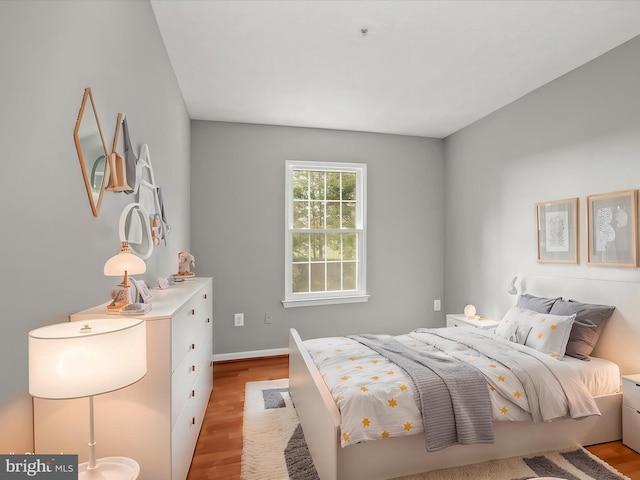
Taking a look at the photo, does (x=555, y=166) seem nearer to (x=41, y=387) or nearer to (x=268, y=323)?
(x=268, y=323)

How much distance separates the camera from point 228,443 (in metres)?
2.32

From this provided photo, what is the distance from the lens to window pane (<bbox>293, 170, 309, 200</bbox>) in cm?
436

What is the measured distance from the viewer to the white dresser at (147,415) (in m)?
1.27

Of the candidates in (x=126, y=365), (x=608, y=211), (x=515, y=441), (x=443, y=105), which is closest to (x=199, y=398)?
(x=126, y=365)

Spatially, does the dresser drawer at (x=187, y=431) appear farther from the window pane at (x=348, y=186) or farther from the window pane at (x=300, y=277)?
the window pane at (x=348, y=186)

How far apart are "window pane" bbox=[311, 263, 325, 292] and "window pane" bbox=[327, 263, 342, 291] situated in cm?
9

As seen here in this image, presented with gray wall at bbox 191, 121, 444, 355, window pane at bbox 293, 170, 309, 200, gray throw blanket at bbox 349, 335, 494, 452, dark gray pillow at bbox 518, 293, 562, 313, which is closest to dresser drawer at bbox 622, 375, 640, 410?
dark gray pillow at bbox 518, 293, 562, 313

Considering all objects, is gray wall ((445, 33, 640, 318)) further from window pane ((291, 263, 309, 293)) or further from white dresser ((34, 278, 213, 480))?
white dresser ((34, 278, 213, 480))

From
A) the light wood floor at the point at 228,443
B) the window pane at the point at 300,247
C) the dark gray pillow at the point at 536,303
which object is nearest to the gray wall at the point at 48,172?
the light wood floor at the point at 228,443

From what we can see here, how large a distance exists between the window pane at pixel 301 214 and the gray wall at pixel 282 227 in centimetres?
19

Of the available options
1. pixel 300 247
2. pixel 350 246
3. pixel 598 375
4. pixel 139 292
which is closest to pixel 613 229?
pixel 598 375

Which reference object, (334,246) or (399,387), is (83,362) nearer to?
(399,387)

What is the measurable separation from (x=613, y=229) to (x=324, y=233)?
9.18ft

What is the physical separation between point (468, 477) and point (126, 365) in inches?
73.8
